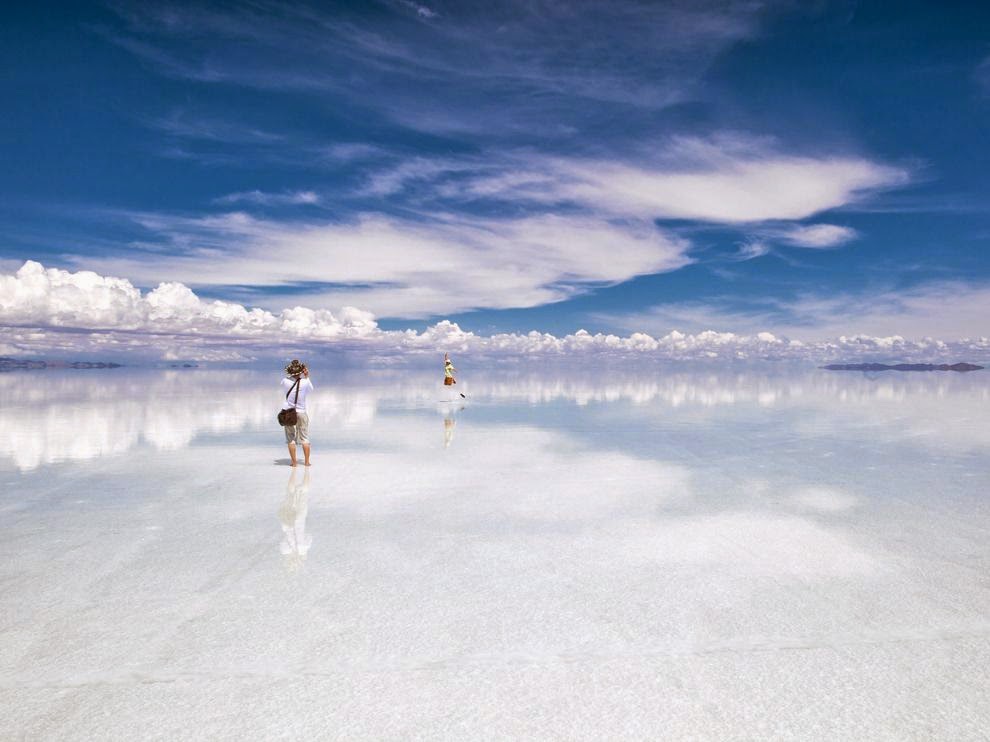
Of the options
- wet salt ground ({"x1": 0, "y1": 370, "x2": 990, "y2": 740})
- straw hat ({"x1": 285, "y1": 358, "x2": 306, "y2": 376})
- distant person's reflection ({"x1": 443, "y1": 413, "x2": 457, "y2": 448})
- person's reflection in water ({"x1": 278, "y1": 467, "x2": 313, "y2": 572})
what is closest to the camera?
wet salt ground ({"x1": 0, "y1": 370, "x2": 990, "y2": 740})

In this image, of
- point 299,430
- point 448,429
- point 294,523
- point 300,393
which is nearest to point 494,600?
point 294,523

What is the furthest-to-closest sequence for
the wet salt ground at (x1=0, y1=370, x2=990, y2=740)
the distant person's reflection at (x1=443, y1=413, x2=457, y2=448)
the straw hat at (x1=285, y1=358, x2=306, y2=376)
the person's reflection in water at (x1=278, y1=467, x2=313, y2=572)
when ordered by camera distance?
the distant person's reflection at (x1=443, y1=413, x2=457, y2=448) < the straw hat at (x1=285, y1=358, x2=306, y2=376) < the person's reflection in water at (x1=278, y1=467, x2=313, y2=572) < the wet salt ground at (x1=0, y1=370, x2=990, y2=740)

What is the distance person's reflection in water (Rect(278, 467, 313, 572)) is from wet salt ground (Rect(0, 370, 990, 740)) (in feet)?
0.21

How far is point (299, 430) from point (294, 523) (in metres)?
5.24

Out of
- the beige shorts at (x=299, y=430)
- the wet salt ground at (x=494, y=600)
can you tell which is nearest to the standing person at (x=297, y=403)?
the beige shorts at (x=299, y=430)

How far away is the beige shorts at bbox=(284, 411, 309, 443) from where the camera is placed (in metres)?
14.9

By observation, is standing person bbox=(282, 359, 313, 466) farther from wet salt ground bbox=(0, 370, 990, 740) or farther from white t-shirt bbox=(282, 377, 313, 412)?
A: wet salt ground bbox=(0, 370, 990, 740)

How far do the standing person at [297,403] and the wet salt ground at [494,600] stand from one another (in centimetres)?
102

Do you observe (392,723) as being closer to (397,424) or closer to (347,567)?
(347,567)

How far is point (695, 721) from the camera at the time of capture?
15.1ft

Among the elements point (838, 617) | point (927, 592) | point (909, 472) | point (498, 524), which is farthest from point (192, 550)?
point (909, 472)

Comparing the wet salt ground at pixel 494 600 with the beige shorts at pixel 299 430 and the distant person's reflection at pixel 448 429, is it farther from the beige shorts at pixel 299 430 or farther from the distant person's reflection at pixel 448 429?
the distant person's reflection at pixel 448 429

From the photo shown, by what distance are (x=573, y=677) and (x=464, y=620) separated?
1.45m

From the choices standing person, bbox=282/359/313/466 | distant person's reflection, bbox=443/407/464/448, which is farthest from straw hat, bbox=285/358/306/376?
distant person's reflection, bbox=443/407/464/448
